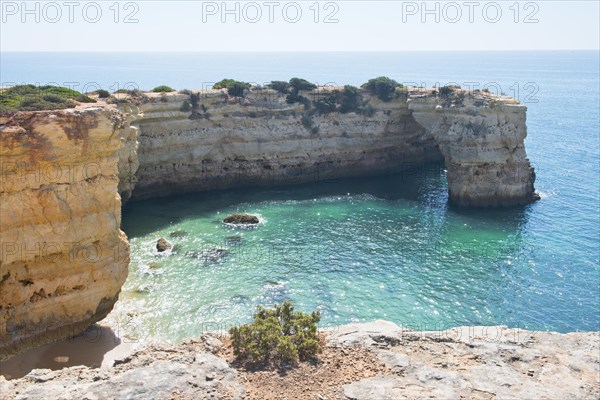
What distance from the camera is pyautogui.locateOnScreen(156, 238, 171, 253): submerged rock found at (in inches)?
1428

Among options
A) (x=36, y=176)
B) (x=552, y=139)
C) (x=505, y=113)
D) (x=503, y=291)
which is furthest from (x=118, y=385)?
(x=552, y=139)

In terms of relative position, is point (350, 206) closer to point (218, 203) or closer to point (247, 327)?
point (218, 203)

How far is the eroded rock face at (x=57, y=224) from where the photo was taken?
20891 mm

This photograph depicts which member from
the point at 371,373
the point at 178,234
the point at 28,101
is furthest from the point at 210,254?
the point at 371,373

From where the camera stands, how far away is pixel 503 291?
31.8 metres

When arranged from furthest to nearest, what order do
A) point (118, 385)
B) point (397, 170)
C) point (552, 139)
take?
1. point (552, 139)
2. point (397, 170)
3. point (118, 385)

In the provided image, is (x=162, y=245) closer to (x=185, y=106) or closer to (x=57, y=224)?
(x=57, y=224)

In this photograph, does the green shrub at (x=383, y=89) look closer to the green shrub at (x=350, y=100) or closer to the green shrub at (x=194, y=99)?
the green shrub at (x=350, y=100)

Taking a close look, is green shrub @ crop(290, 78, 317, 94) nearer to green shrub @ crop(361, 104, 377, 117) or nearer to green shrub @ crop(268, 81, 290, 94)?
green shrub @ crop(268, 81, 290, 94)

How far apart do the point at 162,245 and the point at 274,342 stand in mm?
22249

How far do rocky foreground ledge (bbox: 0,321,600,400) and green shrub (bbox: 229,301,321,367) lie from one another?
46cm

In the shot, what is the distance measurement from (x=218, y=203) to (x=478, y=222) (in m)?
24.3

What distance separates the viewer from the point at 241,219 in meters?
42.8

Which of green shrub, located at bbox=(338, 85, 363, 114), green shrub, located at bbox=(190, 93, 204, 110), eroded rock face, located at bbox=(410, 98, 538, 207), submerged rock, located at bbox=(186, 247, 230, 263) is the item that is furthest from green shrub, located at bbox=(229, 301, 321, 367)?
green shrub, located at bbox=(338, 85, 363, 114)
